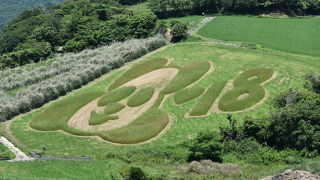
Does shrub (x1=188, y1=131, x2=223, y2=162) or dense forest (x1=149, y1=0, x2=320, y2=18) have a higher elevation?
dense forest (x1=149, y1=0, x2=320, y2=18)

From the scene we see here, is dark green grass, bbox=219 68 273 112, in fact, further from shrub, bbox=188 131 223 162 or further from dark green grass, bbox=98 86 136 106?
dark green grass, bbox=98 86 136 106

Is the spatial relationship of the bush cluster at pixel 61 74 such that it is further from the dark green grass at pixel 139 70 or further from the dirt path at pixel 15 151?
the dirt path at pixel 15 151

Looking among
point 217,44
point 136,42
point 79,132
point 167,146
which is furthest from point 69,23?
point 167,146

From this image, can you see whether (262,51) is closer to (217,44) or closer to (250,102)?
(217,44)

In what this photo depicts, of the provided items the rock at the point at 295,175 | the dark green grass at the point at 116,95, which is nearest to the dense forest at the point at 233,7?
the dark green grass at the point at 116,95

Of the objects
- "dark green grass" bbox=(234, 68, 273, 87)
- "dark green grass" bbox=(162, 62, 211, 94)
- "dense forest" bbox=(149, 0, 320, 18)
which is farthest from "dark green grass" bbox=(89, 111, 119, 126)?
"dense forest" bbox=(149, 0, 320, 18)
